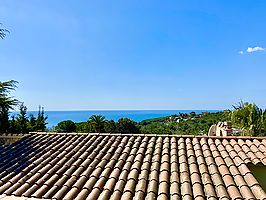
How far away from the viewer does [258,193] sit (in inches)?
210

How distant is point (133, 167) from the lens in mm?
6934

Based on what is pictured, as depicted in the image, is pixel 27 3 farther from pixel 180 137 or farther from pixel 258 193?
pixel 258 193

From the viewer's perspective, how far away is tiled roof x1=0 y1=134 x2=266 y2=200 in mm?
5672

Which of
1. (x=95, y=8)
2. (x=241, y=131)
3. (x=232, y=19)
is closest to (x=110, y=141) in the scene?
(x=95, y=8)

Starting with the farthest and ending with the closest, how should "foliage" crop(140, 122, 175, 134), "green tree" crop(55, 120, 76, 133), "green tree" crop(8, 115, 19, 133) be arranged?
"green tree" crop(55, 120, 76, 133)
"foliage" crop(140, 122, 175, 134)
"green tree" crop(8, 115, 19, 133)

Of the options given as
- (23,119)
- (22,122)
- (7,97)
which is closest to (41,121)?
(23,119)

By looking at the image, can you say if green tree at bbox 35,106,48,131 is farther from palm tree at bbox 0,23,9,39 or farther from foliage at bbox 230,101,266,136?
foliage at bbox 230,101,266,136

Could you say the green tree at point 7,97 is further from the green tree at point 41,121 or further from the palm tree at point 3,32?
the green tree at point 41,121

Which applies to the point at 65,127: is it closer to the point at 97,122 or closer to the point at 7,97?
the point at 97,122

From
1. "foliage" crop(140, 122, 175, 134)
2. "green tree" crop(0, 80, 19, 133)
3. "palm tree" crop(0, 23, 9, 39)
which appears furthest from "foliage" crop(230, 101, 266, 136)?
"palm tree" crop(0, 23, 9, 39)

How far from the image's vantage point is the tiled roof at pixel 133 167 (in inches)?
223

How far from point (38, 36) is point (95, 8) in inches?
225

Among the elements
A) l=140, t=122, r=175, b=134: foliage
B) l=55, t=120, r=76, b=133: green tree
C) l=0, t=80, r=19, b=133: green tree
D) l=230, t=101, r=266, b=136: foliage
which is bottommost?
l=140, t=122, r=175, b=134: foliage

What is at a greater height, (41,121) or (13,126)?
(41,121)
